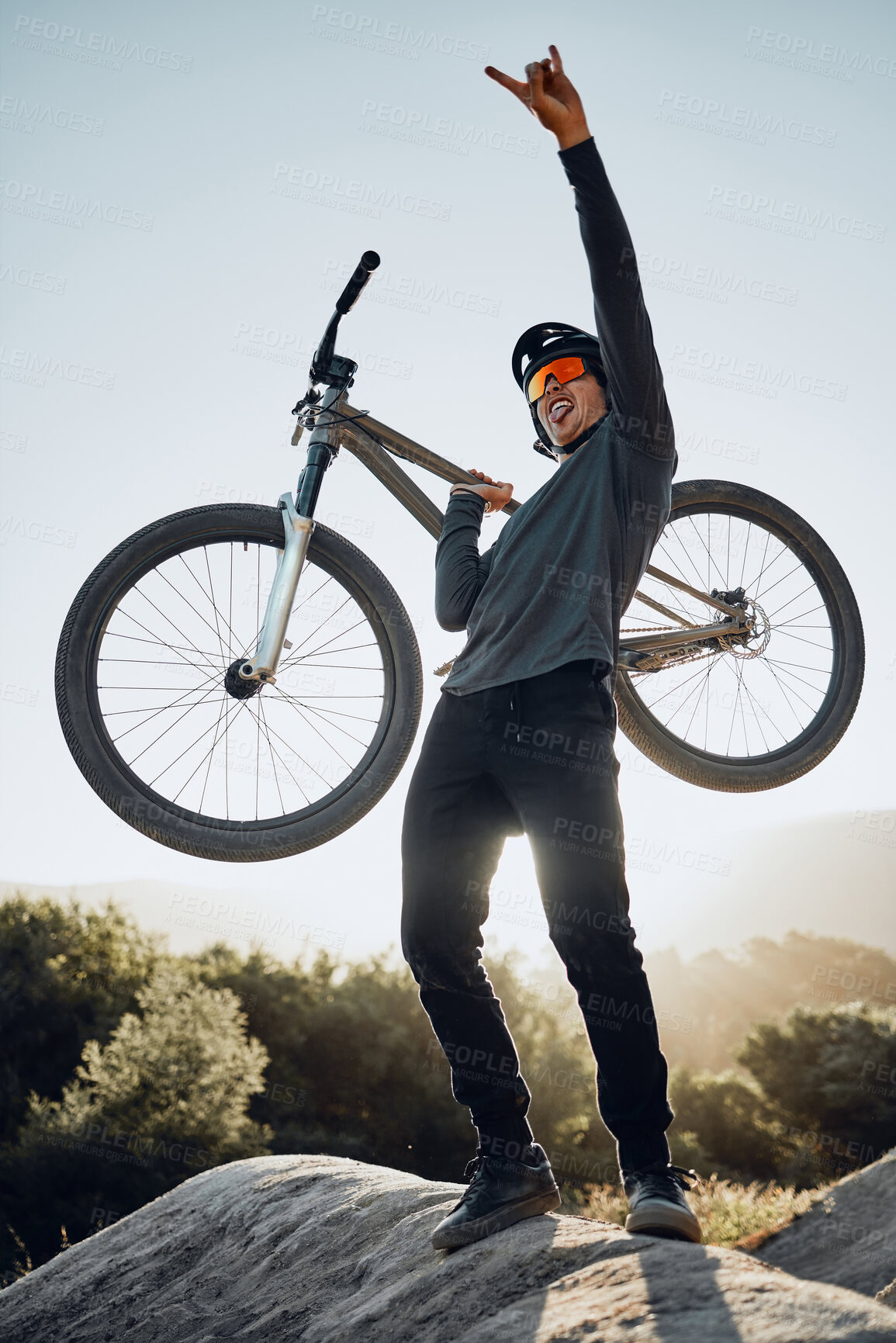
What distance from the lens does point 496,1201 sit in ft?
7.23

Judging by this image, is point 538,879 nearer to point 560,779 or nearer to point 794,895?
point 560,779

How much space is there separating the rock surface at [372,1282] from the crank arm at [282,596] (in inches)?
68.8

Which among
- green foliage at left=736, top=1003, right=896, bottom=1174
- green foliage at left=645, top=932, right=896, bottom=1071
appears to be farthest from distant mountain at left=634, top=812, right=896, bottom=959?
green foliage at left=736, top=1003, right=896, bottom=1174

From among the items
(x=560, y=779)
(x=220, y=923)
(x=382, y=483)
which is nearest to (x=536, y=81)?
(x=382, y=483)

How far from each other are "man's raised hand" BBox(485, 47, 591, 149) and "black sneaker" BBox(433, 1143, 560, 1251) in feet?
8.67

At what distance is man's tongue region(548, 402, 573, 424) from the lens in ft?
8.77

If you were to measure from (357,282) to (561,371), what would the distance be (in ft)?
2.82

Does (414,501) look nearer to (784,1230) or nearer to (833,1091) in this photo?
(784,1230)

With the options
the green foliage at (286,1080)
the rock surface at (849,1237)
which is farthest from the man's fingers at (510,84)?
the green foliage at (286,1080)

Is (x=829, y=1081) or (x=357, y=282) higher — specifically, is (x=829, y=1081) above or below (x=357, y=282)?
below

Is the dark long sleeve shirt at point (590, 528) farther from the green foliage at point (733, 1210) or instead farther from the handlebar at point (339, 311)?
the green foliage at point (733, 1210)

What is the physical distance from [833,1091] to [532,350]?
2222 centimetres

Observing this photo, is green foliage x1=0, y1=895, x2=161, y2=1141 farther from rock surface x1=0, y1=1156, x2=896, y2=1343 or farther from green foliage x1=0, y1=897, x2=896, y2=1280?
rock surface x1=0, y1=1156, x2=896, y2=1343

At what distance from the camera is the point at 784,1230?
9969mm
